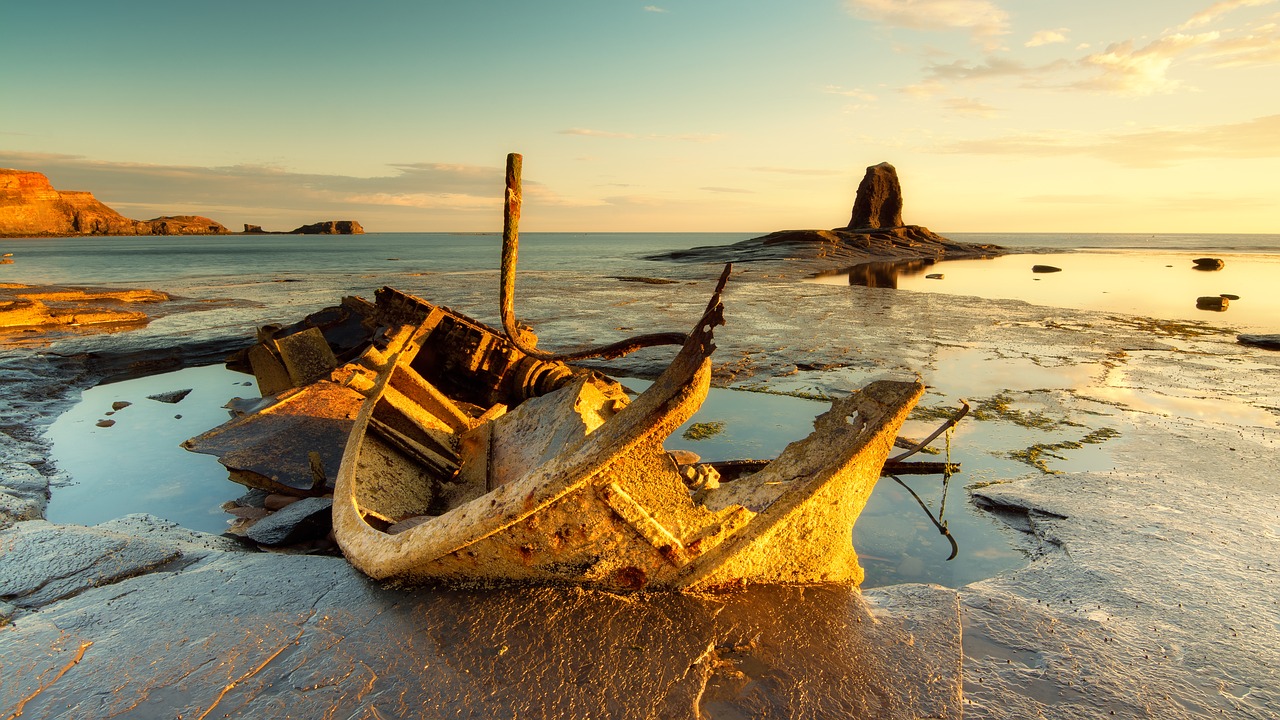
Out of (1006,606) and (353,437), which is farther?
(353,437)

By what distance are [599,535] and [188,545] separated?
3.20 metres

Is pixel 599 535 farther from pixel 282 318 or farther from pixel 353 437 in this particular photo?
pixel 282 318

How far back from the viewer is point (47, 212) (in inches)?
5620

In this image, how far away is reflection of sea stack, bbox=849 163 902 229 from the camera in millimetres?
61656

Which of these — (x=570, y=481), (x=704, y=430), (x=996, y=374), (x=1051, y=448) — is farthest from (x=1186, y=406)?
(x=570, y=481)

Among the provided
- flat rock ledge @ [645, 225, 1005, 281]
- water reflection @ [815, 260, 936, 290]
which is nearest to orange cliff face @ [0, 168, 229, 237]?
flat rock ledge @ [645, 225, 1005, 281]

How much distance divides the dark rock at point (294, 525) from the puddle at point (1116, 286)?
1977cm

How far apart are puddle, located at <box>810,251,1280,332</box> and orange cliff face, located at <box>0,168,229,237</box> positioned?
180m

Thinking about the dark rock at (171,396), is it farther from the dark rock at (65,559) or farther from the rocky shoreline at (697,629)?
the dark rock at (65,559)

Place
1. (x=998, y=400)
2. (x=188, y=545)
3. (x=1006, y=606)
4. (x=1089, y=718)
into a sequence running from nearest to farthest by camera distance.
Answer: (x=1089, y=718) → (x=1006, y=606) → (x=188, y=545) → (x=998, y=400)

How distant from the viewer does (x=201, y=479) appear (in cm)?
584

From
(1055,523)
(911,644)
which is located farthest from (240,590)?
(1055,523)

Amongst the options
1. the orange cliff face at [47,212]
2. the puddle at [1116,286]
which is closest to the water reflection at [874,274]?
the puddle at [1116,286]

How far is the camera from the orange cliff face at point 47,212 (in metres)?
136
